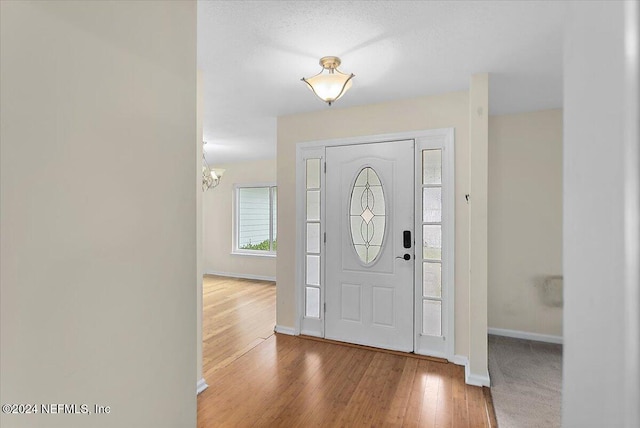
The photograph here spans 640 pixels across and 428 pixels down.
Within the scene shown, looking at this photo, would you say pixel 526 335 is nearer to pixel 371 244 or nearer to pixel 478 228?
pixel 478 228

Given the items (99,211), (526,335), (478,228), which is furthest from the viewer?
(526,335)

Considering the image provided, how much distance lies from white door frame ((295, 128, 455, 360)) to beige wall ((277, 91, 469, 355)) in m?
0.05

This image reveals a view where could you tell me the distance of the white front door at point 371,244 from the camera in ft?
10.3

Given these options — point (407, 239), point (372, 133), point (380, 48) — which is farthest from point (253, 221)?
point (380, 48)

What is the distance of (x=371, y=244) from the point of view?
130 inches

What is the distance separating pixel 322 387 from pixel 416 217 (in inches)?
68.0

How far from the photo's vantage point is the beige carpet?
7.03 feet

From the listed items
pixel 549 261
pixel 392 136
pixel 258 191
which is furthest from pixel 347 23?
pixel 258 191

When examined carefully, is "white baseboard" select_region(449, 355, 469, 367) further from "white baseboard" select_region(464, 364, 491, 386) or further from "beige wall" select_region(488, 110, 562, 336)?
"beige wall" select_region(488, 110, 562, 336)

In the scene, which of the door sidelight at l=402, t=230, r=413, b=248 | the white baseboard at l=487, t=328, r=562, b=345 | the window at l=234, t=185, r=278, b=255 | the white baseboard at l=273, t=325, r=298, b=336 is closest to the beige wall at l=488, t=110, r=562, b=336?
the white baseboard at l=487, t=328, r=562, b=345

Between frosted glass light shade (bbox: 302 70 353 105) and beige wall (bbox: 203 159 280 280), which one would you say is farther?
beige wall (bbox: 203 159 280 280)

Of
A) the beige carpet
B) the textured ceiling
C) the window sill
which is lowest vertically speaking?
the beige carpet

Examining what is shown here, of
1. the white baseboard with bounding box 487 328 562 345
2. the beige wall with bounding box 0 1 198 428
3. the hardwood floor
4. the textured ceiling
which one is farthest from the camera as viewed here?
the white baseboard with bounding box 487 328 562 345

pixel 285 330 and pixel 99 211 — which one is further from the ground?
pixel 99 211
